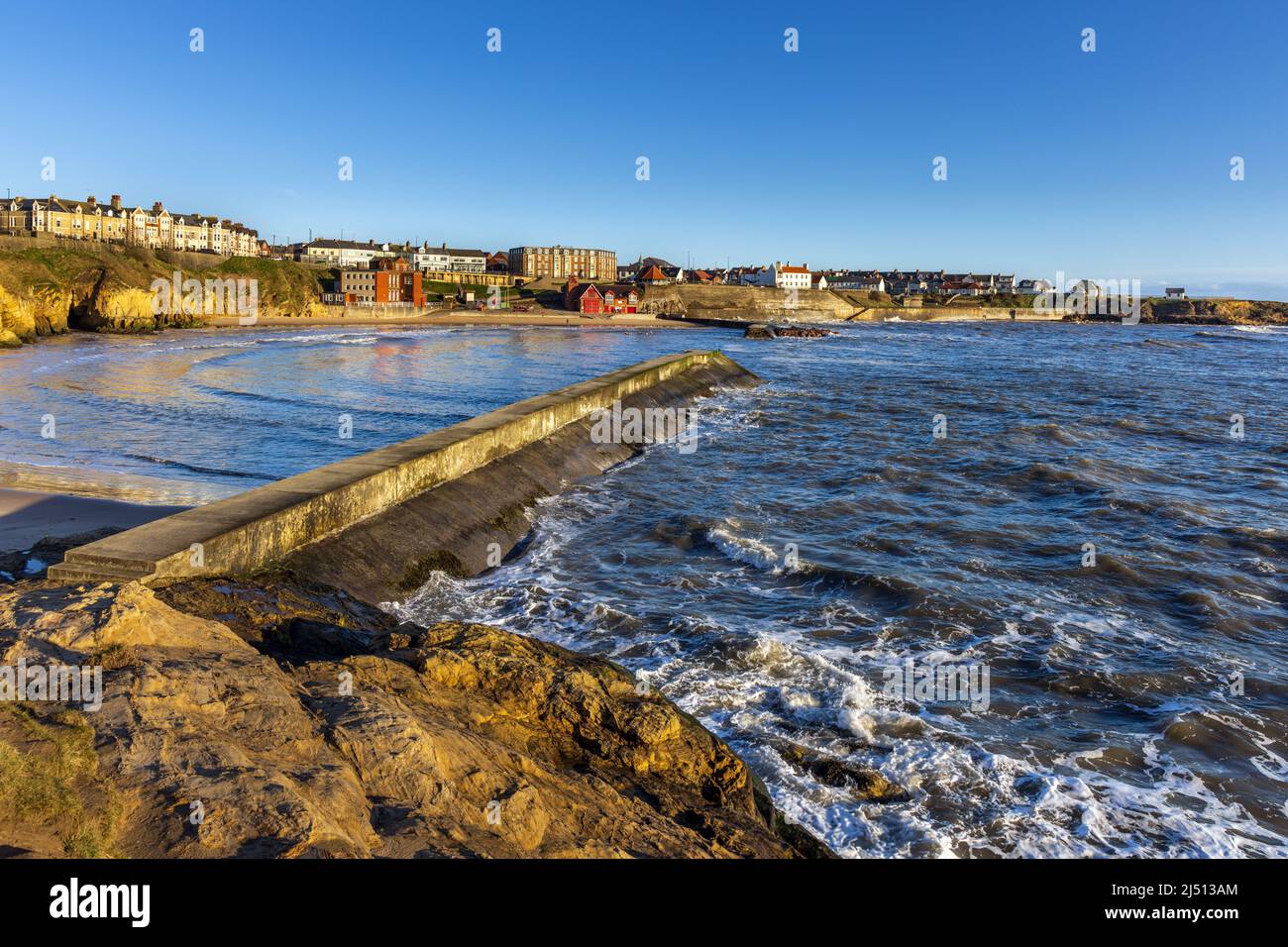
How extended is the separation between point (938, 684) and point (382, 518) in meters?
8.54

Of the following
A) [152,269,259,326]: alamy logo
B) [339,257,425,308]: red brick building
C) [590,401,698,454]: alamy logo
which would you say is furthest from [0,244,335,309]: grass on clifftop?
[590,401,698,454]: alamy logo

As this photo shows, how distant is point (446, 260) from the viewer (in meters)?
177

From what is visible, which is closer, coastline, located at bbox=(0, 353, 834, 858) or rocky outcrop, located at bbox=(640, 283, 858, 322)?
coastline, located at bbox=(0, 353, 834, 858)

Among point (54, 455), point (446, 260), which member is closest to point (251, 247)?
point (446, 260)

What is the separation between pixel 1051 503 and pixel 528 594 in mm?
12691

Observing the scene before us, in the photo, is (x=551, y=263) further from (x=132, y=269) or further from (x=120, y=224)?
(x=132, y=269)

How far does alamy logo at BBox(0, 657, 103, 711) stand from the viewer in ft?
16.6

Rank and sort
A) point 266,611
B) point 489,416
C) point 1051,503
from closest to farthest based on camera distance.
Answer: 1. point 266,611
2. point 1051,503
3. point 489,416

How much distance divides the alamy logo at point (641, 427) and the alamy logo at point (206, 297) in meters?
61.1

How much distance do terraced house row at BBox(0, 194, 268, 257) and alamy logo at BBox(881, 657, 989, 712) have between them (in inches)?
4286

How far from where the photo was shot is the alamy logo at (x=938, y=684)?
30.5 feet
